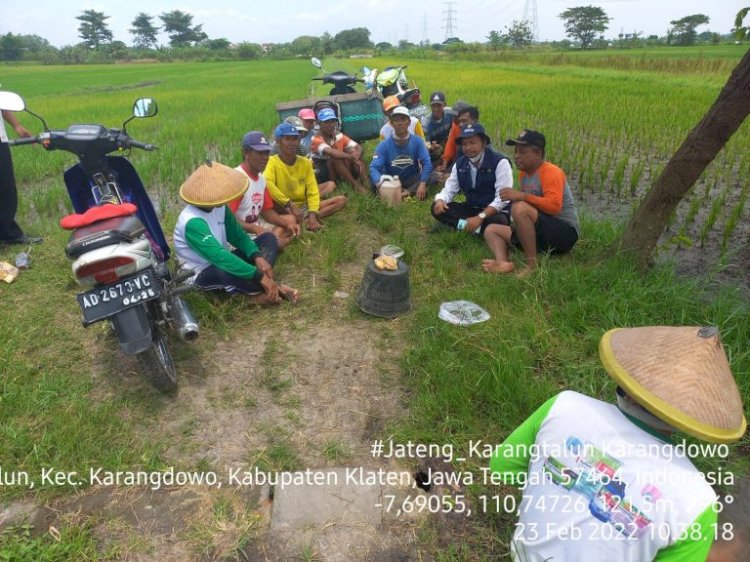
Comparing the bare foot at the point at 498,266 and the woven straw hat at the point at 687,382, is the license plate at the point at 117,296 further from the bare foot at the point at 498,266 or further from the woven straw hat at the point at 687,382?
the bare foot at the point at 498,266

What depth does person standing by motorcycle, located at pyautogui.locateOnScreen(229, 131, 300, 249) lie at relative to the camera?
358cm

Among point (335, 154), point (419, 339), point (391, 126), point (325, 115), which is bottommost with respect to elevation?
point (419, 339)

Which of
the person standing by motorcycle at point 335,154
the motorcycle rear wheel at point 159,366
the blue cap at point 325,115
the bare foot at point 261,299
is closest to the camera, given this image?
the motorcycle rear wheel at point 159,366

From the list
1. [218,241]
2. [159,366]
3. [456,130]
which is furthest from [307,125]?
[159,366]

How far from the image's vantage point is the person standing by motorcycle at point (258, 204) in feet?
11.7

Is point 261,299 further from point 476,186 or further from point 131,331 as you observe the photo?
point 476,186

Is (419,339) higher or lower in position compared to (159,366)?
lower

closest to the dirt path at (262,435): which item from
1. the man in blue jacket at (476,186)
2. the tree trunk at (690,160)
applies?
the man in blue jacket at (476,186)

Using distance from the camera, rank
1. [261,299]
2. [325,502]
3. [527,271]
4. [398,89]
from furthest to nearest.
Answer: [398,89], [527,271], [261,299], [325,502]

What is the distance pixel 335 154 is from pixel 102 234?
3358 mm

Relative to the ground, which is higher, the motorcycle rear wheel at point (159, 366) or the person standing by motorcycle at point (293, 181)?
the person standing by motorcycle at point (293, 181)

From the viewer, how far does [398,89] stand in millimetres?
7102

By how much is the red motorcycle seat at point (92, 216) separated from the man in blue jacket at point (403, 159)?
3107mm

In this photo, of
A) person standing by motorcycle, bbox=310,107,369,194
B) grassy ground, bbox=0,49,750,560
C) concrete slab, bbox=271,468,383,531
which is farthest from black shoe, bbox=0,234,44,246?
concrete slab, bbox=271,468,383,531
